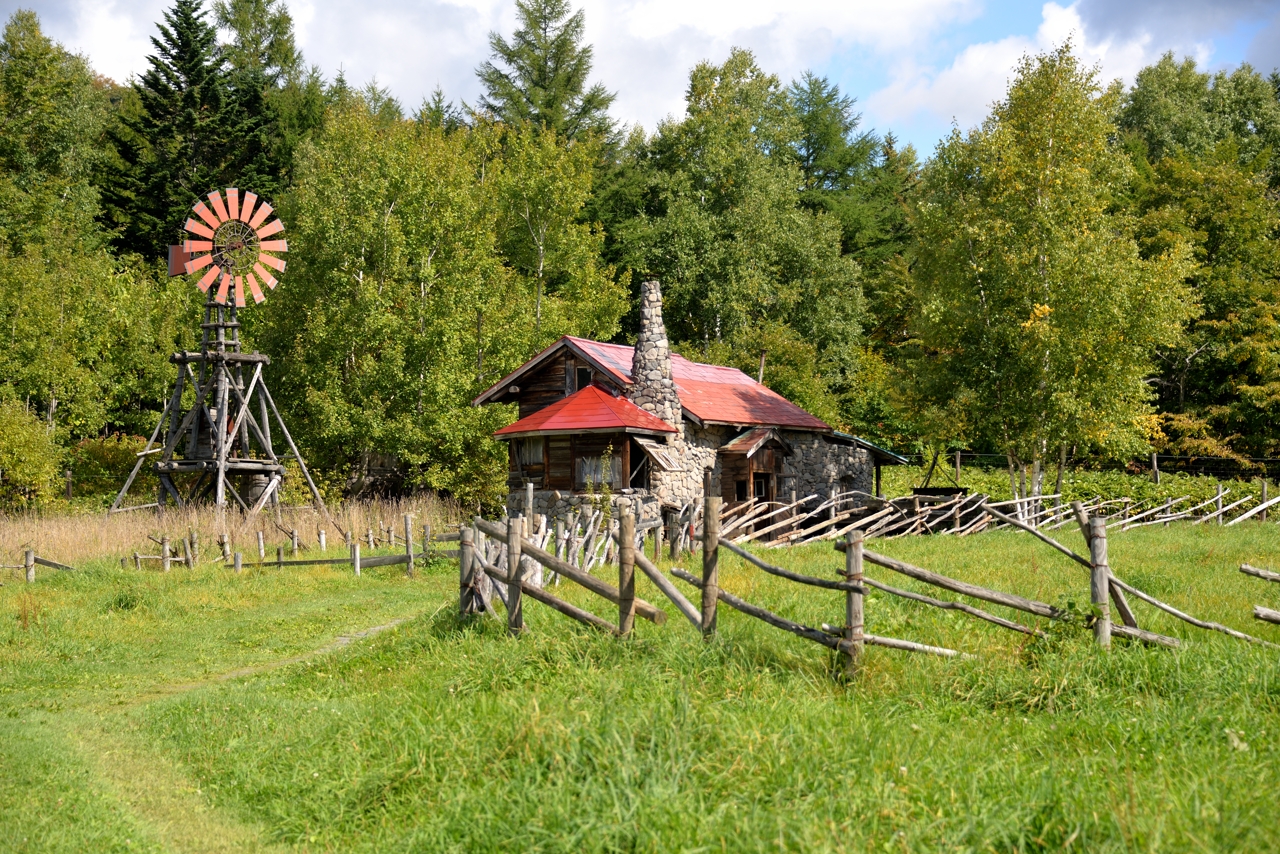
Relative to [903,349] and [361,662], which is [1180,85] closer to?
[903,349]

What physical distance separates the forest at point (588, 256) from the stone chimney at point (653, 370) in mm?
6999

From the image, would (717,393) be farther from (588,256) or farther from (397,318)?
(588,256)

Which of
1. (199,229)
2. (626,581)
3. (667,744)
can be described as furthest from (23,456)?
(667,744)

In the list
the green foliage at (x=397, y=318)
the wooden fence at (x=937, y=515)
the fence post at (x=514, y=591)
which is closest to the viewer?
the fence post at (x=514, y=591)

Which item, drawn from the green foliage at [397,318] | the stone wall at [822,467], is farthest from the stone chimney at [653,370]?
the green foliage at [397,318]

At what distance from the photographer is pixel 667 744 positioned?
20.0 feet

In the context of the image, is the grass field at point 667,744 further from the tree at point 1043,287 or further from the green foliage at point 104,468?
the green foliage at point 104,468

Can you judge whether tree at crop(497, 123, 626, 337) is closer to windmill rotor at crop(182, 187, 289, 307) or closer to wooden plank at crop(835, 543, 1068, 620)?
windmill rotor at crop(182, 187, 289, 307)

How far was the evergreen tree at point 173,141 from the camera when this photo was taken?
3883cm

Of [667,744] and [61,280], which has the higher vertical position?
[61,280]

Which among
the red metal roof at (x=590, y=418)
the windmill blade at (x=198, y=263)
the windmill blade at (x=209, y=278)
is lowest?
the red metal roof at (x=590, y=418)

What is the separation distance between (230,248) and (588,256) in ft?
49.5

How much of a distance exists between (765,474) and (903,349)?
13415 millimetres

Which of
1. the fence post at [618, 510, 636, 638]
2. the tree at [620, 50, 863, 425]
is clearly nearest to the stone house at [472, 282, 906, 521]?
the tree at [620, 50, 863, 425]
